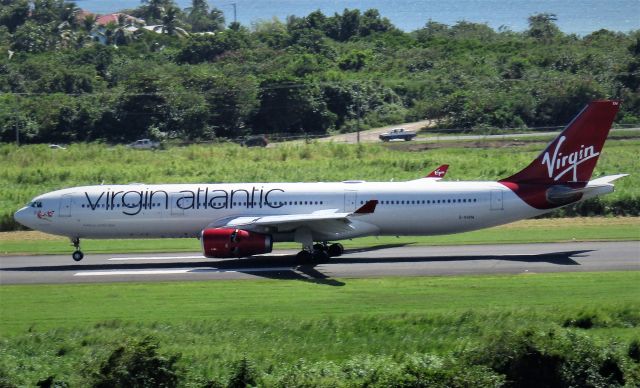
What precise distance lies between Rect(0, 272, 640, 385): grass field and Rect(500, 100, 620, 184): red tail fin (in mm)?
6634

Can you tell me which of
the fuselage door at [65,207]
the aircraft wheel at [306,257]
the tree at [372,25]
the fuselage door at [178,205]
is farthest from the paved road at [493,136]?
the tree at [372,25]

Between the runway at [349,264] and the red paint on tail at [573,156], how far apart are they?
254 cm

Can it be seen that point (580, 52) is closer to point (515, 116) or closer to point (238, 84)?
point (515, 116)

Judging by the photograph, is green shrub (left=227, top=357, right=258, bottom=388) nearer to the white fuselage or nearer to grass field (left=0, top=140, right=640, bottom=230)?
the white fuselage

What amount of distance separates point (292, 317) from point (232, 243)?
1001cm

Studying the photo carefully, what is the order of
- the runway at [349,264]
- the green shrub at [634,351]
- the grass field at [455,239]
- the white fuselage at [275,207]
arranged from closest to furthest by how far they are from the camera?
the green shrub at [634,351], the runway at [349,264], the white fuselage at [275,207], the grass field at [455,239]

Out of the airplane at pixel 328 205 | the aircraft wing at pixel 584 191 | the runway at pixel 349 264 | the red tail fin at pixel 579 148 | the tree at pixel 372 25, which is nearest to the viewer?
the runway at pixel 349 264

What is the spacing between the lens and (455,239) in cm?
4809

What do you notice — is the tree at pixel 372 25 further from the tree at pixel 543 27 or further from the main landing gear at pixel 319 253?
the main landing gear at pixel 319 253

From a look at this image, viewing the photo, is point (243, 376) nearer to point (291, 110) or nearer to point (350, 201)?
point (350, 201)

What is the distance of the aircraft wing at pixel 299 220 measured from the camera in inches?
1578

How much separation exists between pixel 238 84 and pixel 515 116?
25.6 metres

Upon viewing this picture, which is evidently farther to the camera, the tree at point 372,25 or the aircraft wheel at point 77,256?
the tree at point 372,25

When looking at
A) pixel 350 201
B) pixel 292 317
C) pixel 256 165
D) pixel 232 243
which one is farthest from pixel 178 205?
pixel 256 165
